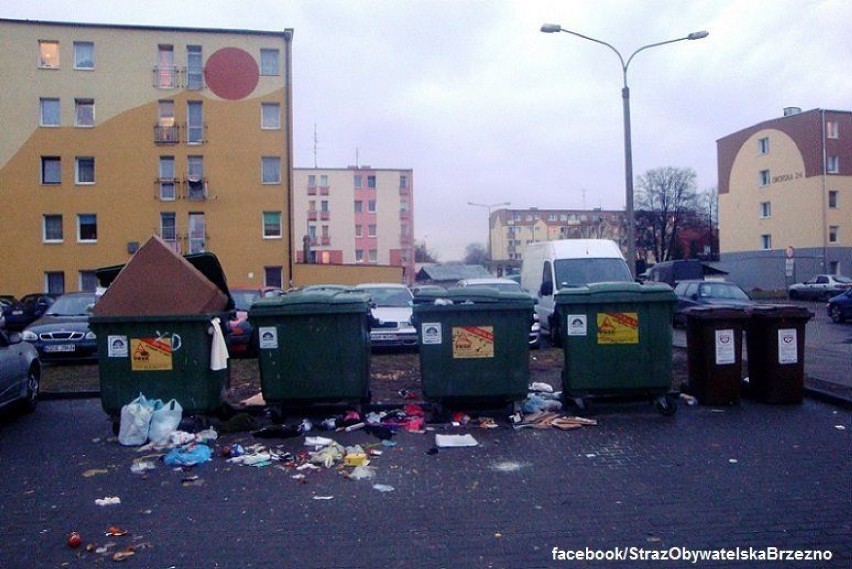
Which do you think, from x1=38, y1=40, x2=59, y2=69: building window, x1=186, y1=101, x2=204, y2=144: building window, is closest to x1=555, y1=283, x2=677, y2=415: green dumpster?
x1=186, y1=101, x2=204, y2=144: building window

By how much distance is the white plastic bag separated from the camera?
24.6ft

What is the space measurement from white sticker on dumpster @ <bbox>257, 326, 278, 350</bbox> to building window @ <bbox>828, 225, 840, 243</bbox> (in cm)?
5048

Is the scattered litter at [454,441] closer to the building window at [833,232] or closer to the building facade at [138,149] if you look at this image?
the building facade at [138,149]

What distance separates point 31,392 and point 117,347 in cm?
221

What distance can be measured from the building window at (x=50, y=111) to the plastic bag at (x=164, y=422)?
35781 mm

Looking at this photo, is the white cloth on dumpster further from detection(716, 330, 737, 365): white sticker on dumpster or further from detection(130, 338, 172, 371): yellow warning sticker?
detection(716, 330, 737, 365): white sticker on dumpster

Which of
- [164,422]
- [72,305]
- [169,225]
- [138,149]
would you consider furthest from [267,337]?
[138,149]

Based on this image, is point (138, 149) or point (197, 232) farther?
point (197, 232)

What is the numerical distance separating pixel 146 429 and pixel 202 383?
2.47 feet

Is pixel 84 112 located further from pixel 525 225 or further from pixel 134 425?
pixel 525 225

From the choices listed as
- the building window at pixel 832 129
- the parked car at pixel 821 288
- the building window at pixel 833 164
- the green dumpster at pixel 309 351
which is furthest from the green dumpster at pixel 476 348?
the building window at pixel 832 129

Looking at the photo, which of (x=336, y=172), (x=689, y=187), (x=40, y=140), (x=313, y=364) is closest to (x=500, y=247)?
(x=336, y=172)

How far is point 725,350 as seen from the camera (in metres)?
8.77

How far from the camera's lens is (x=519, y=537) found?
4.70 m
